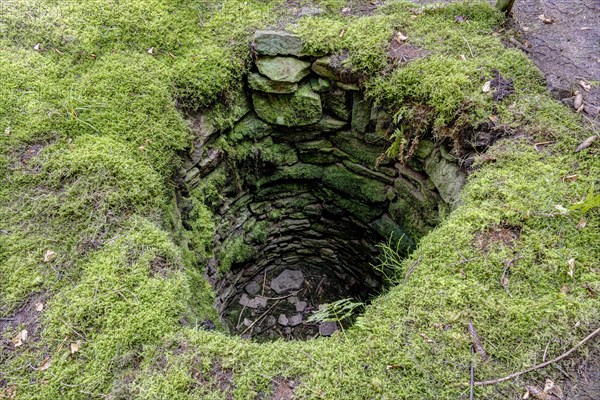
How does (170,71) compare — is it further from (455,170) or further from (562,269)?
(562,269)

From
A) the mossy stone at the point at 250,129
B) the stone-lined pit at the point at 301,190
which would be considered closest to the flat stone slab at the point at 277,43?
the stone-lined pit at the point at 301,190

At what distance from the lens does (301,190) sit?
164 inches

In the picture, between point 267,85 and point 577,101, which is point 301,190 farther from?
point 577,101

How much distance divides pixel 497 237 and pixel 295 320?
2989 mm

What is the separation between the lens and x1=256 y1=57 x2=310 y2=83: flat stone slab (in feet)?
10.1

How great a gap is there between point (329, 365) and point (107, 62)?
275cm

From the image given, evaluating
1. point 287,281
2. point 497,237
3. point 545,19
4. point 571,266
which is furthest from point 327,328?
point 545,19

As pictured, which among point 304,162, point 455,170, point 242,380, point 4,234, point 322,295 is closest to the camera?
point 242,380

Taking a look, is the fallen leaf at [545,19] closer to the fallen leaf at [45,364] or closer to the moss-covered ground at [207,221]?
the moss-covered ground at [207,221]

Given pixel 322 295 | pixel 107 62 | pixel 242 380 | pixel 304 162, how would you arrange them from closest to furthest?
pixel 242 380, pixel 107 62, pixel 304 162, pixel 322 295

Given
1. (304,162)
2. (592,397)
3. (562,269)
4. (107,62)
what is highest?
(107,62)

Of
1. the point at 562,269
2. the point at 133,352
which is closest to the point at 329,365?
the point at 133,352

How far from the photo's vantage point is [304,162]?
12.8 feet

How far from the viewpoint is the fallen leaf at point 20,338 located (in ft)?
5.84
